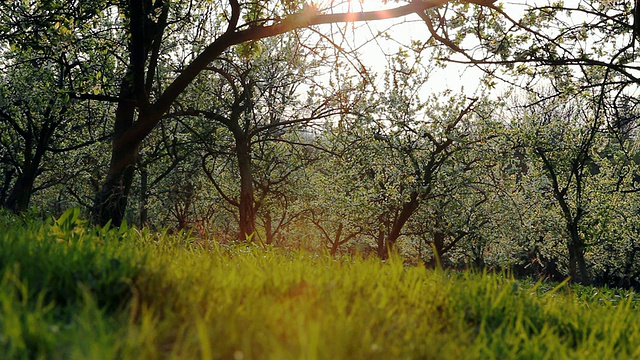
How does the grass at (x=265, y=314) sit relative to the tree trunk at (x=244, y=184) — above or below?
below

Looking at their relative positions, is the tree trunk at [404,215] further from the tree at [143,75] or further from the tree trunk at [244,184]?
the tree at [143,75]

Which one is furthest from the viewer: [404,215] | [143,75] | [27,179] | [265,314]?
[27,179]

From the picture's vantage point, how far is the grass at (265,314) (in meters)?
2.08

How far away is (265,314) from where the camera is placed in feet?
8.52

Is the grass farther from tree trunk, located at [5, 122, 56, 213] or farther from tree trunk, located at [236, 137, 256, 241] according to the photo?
tree trunk, located at [5, 122, 56, 213]

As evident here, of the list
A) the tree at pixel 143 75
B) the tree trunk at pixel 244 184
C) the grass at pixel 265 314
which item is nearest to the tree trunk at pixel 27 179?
the tree trunk at pixel 244 184

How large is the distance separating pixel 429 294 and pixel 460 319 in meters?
0.45

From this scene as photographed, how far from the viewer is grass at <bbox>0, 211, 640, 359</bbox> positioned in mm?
2083

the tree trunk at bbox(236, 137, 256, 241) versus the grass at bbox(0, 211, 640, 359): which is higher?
the tree trunk at bbox(236, 137, 256, 241)

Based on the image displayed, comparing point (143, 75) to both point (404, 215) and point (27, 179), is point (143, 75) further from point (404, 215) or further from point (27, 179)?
point (27, 179)

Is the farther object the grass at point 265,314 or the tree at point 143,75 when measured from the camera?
the tree at point 143,75

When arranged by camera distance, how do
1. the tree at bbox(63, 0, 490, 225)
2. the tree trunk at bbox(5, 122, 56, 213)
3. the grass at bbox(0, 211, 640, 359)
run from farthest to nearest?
the tree trunk at bbox(5, 122, 56, 213) < the tree at bbox(63, 0, 490, 225) < the grass at bbox(0, 211, 640, 359)

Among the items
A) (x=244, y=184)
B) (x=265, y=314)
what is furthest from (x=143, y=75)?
(x=265, y=314)

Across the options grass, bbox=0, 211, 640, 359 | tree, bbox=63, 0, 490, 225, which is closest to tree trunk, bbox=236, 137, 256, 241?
tree, bbox=63, 0, 490, 225
